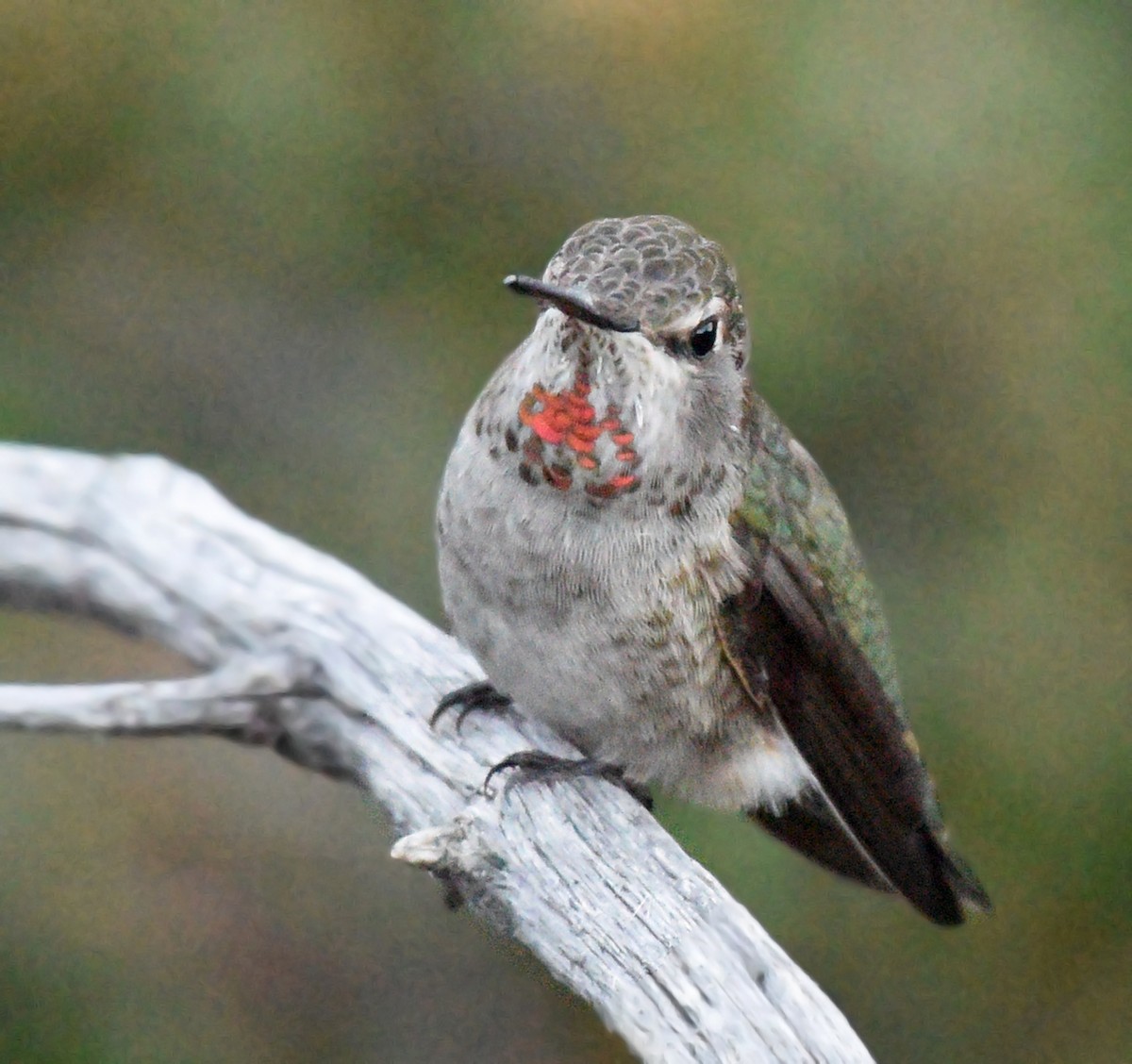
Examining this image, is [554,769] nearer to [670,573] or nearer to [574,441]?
[670,573]

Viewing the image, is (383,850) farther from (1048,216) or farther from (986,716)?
(1048,216)

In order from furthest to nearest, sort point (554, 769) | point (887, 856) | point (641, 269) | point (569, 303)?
1. point (887, 856)
2. point (554, 769)
3. point (641, 269)
4. point (569, 303)

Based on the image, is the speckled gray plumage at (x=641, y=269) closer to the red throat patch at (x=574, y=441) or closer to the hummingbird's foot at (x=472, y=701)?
the red throat patch at (x=574, y=441)

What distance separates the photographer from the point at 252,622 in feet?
7.70

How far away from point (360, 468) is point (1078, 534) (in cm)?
121

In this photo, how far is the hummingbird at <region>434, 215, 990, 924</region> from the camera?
1.92 meters

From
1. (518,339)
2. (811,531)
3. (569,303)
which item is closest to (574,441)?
(569,303)

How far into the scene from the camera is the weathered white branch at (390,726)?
1801 mm

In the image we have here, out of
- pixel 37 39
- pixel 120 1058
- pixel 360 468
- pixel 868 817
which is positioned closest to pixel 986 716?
pixel 868 817

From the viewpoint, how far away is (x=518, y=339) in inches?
126

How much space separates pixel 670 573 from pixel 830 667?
11.3 inches

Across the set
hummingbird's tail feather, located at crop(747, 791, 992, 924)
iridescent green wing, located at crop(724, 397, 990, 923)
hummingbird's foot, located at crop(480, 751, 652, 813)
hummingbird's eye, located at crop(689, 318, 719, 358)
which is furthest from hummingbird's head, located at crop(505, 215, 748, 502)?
hummingbird's tail feather, located at crop(747, 791, 992, 924)

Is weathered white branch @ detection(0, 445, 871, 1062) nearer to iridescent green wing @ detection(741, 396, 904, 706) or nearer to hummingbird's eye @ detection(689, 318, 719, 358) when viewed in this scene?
iridescent green wing @ detection(741, 396, 904, 706)

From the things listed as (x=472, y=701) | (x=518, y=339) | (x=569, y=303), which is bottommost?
(x=472, y=701)
